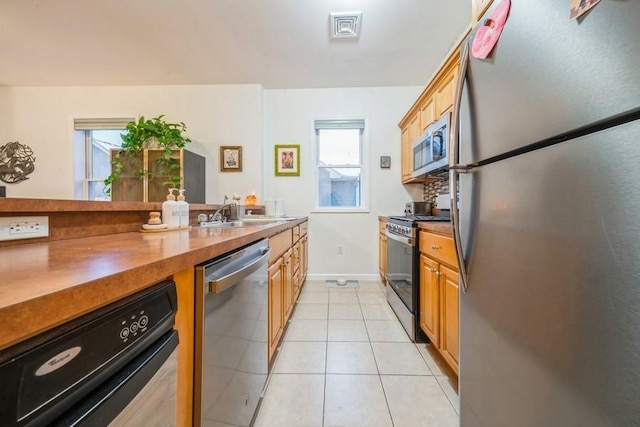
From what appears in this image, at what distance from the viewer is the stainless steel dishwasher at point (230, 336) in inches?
28.1

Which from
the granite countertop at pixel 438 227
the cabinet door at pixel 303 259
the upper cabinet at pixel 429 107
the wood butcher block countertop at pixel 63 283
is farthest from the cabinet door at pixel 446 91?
the wood butcher block countertop at pixel 63 283

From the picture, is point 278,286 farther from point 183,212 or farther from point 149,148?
point 149,148

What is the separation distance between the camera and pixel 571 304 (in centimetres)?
58

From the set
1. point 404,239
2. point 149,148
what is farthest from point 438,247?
point 149,148

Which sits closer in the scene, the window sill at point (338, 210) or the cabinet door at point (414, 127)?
the cabinet door at point (414, 127)

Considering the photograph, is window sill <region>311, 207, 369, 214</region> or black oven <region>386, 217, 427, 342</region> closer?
black oven <region>386, 217, 427, 342</region>

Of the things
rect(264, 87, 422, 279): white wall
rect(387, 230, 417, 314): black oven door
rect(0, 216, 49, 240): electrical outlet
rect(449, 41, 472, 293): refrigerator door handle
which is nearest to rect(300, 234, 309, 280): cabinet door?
rect(264, 87, 422, 279): white wall

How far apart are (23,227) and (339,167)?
10.6 ft

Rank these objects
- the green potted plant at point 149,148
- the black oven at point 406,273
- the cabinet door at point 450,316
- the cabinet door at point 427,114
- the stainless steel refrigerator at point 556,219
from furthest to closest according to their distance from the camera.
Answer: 1. the green potted plant at point 149,148
2. the cabinet door at point 427,114
3. the black oven at point 406,273
4. the cabinet door at point 450,316
5. the stainless steel refrigerator at point 556,219

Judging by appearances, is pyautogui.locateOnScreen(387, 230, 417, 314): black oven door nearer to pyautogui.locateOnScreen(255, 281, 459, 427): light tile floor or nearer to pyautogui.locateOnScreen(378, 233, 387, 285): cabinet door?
pyautogui.locateOnScreen(255, 281, 459, 427): light tile floor

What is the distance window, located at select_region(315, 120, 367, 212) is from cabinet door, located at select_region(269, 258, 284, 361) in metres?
2.09

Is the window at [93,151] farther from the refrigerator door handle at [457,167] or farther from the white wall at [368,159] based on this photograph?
the refrigerator door handle at [457,167]

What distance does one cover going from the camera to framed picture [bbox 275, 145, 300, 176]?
3688mm

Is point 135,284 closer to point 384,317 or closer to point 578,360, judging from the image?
point 578,360
